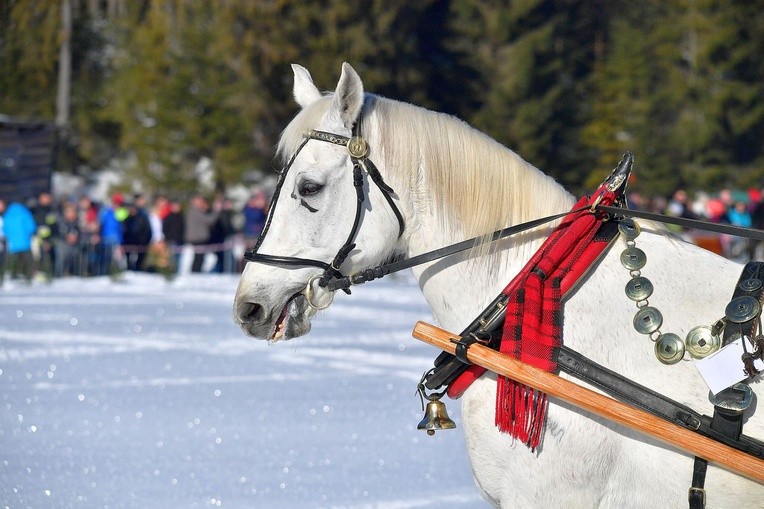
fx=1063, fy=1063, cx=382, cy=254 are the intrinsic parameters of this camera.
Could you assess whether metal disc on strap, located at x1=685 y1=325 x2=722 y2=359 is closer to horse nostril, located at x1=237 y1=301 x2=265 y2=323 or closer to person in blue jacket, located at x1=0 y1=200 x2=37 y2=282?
horse nostril, located at x1=237 y1=301 x2=265 y2=323

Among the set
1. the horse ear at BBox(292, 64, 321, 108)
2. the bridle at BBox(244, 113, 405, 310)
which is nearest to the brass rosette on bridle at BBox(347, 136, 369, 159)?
the bridle at BBox(244, 113, 405, 310)

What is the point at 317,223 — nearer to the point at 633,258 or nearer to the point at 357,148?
the point at 357,148

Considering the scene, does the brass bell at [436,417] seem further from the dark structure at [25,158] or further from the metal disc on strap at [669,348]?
the dark structure at [25,158]

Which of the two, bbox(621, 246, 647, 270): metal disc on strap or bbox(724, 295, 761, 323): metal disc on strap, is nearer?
bbox(724, 295, 761, 323): metal disc on strap

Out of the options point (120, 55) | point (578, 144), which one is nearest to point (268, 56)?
point (120, 55)

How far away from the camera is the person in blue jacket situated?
54.4ft

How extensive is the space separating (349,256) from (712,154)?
3875 centimetres

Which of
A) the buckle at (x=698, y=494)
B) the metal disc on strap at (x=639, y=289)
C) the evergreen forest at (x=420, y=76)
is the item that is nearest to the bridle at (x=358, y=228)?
the metal disc on strap at (x=639, y=289)

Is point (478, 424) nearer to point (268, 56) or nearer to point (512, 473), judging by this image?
point (512, 473)

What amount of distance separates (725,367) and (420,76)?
102ft

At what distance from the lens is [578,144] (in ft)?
127

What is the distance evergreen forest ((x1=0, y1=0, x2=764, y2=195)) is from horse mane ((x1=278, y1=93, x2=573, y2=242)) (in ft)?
80.5

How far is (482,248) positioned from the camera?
3.37m

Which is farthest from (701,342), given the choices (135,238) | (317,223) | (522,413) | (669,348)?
(135,238)
